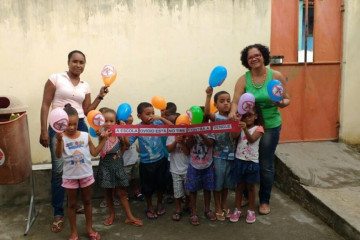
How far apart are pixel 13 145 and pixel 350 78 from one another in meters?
4.57

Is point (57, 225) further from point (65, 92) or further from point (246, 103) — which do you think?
point (246, 103)

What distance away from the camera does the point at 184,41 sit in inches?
188

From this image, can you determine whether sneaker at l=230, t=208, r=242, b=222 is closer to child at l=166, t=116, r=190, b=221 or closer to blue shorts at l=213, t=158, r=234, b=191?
blue shorts at l=213, t=158, r=234, b=191

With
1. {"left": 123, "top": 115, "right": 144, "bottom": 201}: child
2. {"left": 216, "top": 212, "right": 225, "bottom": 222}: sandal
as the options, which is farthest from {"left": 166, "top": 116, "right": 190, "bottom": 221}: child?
{"left": 123, "top": 115, "right": 144, "bottom": 201}: child

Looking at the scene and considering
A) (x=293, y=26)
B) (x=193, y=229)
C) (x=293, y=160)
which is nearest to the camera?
(x=193, y=229)

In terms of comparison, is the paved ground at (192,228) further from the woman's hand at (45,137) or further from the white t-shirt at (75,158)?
the woman's hand at (45,137)

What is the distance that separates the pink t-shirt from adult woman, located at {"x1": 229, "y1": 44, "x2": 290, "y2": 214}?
163cm

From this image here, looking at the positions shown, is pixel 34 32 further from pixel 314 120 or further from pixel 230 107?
pixel 314 120

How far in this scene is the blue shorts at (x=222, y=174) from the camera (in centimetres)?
377

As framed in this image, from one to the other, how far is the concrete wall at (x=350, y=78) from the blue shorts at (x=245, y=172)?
7.35ft

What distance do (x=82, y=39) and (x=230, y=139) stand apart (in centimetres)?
228

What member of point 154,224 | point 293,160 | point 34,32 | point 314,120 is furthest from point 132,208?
point 314,120

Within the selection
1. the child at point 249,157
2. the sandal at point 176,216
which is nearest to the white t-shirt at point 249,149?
the child at point 249,157

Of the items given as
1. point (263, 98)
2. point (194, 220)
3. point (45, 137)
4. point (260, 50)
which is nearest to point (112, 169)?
point (45, 137)
